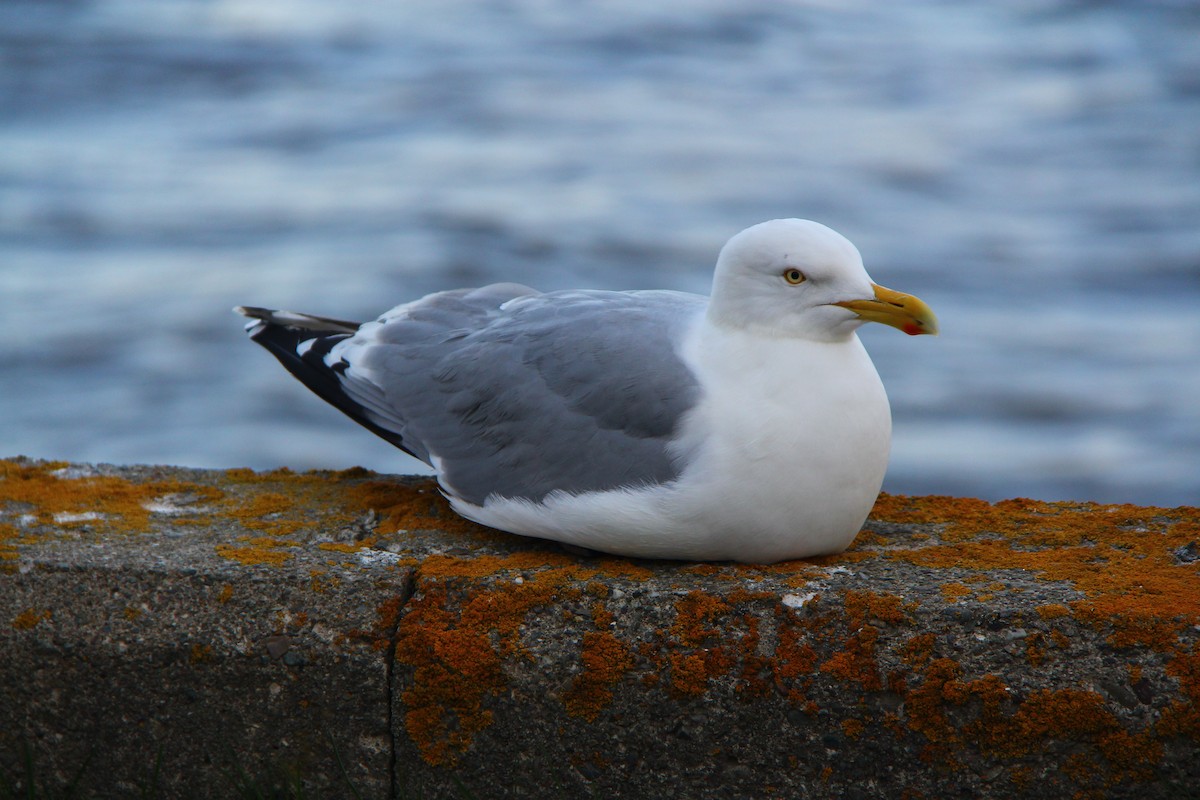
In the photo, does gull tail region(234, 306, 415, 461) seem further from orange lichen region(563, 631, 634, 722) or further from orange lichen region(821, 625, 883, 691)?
orange lichen region(821, 625, 883, 691)

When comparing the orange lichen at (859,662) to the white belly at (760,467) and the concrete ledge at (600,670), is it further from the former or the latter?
Result: the white belly at (760,467)

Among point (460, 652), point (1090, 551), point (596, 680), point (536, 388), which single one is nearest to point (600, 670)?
point (596, 680)

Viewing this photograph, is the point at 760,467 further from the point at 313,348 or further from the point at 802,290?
the point at 313,348

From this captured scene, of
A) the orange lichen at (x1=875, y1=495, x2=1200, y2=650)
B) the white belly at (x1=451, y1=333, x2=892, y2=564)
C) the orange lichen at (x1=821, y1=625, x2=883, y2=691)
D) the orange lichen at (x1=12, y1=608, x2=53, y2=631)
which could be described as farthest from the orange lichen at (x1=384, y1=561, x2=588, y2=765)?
the orange lichen at (x1=875, y1=495, x2=1200, y2=650)

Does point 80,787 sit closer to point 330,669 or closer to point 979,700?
point 330,669

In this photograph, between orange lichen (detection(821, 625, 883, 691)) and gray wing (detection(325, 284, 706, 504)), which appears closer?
orange lichen (detection(821, 625, 883, 691))

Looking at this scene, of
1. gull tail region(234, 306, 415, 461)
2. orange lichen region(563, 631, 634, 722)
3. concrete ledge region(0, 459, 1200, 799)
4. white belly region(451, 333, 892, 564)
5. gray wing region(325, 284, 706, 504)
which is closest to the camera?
concrete ledge region(0, 459, 1200, 799)

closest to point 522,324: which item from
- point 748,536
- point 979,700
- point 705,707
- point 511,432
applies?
point 511,432

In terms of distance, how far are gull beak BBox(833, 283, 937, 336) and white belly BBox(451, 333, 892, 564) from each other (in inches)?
5.5

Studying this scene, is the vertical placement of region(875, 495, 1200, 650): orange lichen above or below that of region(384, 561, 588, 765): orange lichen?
above

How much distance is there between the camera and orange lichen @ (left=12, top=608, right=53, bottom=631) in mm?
3336

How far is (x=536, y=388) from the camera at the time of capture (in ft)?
11.9

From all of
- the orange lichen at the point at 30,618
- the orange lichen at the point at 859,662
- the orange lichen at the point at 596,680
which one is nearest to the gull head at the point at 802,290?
the orange lichen at the point at 859,662

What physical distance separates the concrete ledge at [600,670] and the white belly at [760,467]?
91 mm
